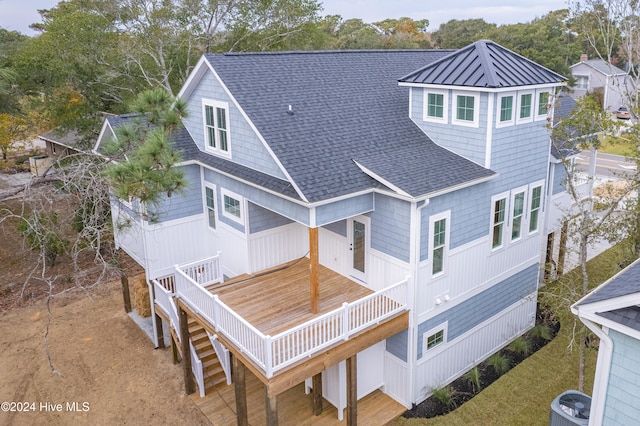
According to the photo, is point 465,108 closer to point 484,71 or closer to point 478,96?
point 478,96

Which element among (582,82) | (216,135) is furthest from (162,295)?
(582,82)

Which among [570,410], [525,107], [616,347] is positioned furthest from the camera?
[525,107]

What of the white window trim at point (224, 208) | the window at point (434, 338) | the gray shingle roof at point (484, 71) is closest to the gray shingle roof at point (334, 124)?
the gray shingle roof at point (484, 71)

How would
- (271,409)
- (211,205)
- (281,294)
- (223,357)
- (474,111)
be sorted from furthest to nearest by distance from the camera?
(211,205) → (223,357) → (281,294) → (474,111) → (271,409)

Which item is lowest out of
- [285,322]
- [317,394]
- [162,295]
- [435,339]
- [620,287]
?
[317,394]

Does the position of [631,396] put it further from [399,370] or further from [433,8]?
[433,8]

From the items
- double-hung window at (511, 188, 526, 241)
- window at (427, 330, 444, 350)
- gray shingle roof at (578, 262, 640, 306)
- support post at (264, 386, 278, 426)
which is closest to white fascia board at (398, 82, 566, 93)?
double-hung window at (511, 188, 526, 241)
